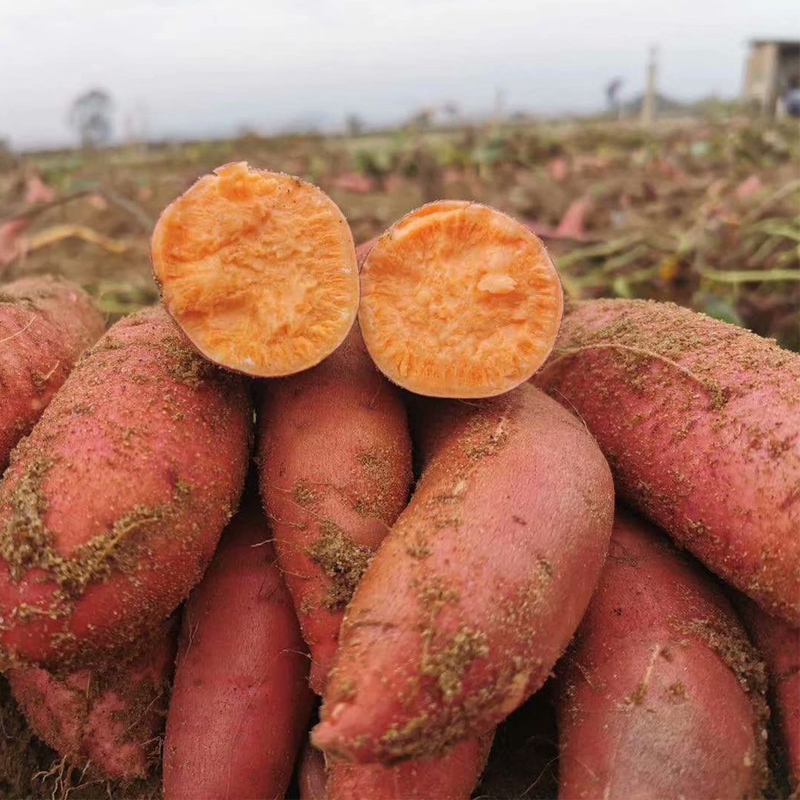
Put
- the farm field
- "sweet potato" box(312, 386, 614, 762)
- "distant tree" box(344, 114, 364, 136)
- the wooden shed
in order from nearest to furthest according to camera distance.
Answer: "sweet potato" box(312, 386, 614, 762), the farm field, the wooden shed, "distant tree" box(344, 114, 364, 136)

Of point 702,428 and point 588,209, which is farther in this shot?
point 588,209

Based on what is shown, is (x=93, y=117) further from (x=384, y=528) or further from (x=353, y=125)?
(x=384, y=528)

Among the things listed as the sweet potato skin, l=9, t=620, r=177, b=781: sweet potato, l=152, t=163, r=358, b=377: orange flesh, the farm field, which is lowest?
the farm field

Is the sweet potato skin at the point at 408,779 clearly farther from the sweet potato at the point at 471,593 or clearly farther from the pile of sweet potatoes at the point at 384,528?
the sweet potato at the point at 471,593

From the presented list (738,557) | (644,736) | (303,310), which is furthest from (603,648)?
(303,310)

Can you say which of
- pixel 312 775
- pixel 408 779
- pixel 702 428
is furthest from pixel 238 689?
pixel 702 428

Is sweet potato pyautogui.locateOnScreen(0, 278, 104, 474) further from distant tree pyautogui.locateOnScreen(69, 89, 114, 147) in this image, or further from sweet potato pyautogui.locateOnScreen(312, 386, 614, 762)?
distant tree pyautogui.locateOnScreen(69, 89, 114, 147)

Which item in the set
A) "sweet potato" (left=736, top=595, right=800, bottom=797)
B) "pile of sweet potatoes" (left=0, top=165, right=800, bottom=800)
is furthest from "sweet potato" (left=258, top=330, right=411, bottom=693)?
"sweet potato" (left=736, top=595, right=800, bottom=797)

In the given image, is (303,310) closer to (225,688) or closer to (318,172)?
(225,688)
